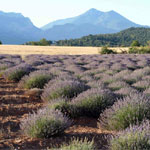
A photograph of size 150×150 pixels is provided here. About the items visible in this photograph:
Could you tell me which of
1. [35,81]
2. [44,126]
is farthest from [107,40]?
[44,126]

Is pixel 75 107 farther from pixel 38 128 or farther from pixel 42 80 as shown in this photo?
pixel 42 80

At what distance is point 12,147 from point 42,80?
16.7 feet

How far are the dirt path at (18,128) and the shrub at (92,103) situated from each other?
0.17 meters

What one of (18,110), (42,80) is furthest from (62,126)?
(42,80)

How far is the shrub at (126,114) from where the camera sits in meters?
4.20

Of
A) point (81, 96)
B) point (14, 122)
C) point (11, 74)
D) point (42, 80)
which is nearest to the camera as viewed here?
point (14, 122)

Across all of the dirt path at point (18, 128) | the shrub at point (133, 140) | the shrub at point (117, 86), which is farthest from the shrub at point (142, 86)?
the shrub at point (133, 140)

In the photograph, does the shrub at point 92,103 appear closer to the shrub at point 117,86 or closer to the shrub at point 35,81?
the shrub at point 117,86

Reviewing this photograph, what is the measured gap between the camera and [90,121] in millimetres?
5262

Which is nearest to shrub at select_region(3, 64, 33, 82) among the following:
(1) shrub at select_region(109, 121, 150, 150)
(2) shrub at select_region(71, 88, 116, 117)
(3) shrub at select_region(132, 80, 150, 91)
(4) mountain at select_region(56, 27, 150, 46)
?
(3) shrub at select_region(132, 80, 150, 91)

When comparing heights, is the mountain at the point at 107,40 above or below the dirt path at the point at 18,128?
above

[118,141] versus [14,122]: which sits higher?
[118,141]

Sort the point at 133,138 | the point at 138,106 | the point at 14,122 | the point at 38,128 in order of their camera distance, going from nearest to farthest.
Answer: the point at 133,138 → the point at 38,128 → the point at 138,106 → the point at 14,122

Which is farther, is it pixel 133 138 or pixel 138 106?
pixel 138 106
